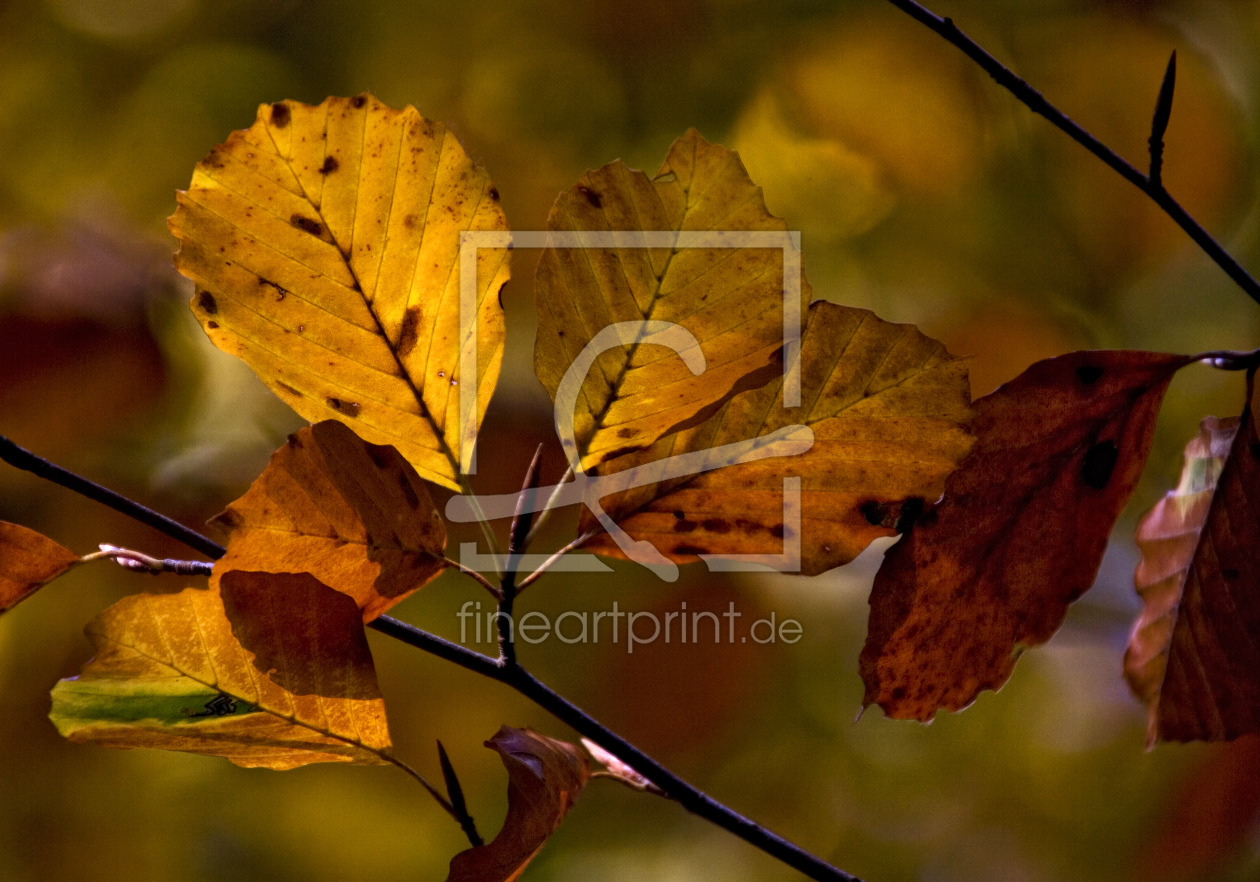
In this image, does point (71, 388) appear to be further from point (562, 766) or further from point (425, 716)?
point (562, 766)

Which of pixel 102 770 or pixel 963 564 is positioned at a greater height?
pixel 963 564

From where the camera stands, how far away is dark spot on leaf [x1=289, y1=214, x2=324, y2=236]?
22 centimetres

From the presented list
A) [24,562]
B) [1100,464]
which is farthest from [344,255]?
[1100,464]

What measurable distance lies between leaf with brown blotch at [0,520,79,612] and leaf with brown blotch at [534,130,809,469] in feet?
0.44

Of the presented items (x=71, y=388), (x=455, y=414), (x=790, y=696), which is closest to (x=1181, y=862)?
(x=790, y=696)

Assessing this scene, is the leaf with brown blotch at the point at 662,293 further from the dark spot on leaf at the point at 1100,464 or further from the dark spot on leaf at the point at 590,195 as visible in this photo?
the dark spot on leaf at the point at 1100,464

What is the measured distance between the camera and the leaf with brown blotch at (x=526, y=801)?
0.20 m

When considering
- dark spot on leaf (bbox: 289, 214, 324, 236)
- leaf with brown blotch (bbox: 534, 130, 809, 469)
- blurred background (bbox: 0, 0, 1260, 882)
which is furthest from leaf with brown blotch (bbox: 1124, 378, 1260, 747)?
blurred background (bbox: 0, 0, 1260, 882)

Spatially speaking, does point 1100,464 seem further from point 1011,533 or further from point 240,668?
point 240,668

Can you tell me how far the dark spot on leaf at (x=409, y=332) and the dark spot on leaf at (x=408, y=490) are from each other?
1.3 inches

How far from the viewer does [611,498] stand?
24cm

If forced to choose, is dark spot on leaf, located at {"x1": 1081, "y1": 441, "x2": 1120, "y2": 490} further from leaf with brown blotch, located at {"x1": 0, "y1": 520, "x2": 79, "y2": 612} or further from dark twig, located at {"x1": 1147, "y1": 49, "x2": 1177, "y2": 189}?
leaf with brown blotch, located at {"x1": 0, "y1": 520, "x2": 79, "y2": 612}

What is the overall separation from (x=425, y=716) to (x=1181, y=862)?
89 centimetres

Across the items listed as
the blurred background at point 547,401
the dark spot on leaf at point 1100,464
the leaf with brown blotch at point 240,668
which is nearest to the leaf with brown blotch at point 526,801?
the leaf with brown blotch at point 240,668
